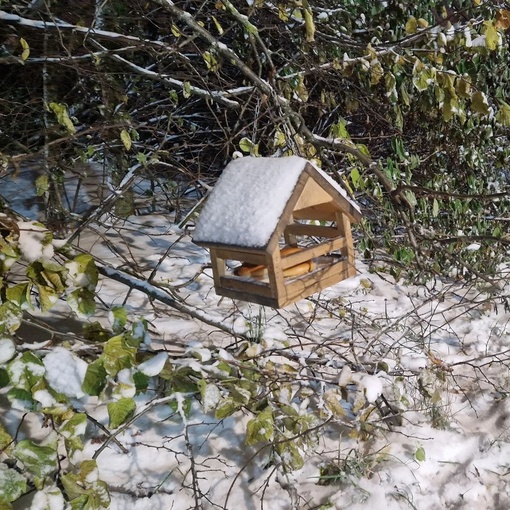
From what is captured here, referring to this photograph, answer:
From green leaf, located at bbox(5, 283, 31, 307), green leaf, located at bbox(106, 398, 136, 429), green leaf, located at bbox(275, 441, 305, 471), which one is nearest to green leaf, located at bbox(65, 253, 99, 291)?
green leaf, located at bbox(5, 283, 31, 307)

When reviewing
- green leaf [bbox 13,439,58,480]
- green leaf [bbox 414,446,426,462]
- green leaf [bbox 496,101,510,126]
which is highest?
green leaf [bbox 496,101,510,126]

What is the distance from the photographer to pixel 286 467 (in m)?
2.00

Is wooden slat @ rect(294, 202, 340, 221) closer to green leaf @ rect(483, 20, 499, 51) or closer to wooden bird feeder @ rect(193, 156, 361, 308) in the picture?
wooden bird feeder @ rect(193, 156, 361, 308)

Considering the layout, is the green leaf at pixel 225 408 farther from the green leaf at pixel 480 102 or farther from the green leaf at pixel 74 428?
the green leaf at pixel 480 102

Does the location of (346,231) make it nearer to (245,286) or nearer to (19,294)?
(245,286)

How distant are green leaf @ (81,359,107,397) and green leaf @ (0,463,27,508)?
0.27 meters

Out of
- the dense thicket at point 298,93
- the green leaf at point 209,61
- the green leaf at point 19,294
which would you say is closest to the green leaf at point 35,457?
the green leaf at point 19,294

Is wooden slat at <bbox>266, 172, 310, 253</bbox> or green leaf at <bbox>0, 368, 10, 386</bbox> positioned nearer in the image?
wooden slat at <bbox>266, 172, 310, 253</bbox>

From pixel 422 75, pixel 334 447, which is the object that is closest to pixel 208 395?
pixel 334 447

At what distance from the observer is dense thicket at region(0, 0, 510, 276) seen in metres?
2.06

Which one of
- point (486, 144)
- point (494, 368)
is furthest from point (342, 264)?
point (486, 144)

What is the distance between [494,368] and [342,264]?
7.14ft

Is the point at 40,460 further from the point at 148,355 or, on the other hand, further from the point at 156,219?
the point at 156,219

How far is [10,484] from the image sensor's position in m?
1.30
